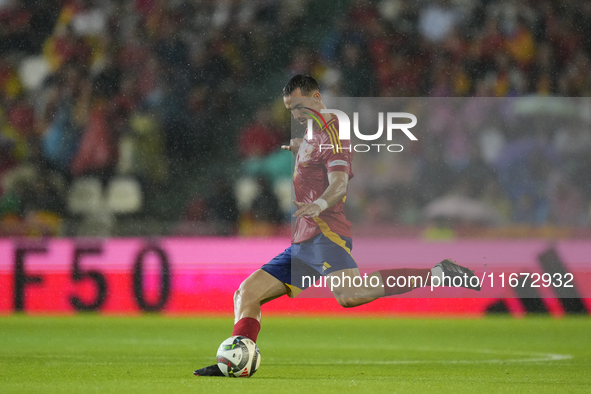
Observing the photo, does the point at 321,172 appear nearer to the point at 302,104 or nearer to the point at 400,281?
the point at 302,104

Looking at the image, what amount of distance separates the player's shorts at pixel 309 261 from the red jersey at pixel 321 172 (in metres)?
0.05

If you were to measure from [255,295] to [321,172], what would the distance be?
86 cm

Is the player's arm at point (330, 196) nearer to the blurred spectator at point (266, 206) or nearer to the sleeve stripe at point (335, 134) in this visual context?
the sleeve stripe at point (335, 134)

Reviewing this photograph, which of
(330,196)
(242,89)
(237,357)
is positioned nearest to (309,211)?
(330,196)

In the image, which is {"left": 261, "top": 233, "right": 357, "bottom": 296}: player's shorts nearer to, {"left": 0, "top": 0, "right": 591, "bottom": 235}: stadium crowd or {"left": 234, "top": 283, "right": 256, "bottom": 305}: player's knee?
{"left": 234, "top": 283, "right": 256, "bottom": 305}: player's knee

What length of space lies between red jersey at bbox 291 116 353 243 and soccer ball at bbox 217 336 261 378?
725 millimetres

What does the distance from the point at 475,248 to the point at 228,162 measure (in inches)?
138

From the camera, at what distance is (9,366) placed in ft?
19.9

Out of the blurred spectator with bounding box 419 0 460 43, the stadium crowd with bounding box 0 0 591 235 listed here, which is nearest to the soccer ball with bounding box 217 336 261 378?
the stadium crowd with bounding box 0 0 591 235

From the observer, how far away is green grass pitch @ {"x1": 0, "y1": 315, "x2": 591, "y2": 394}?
199 inches

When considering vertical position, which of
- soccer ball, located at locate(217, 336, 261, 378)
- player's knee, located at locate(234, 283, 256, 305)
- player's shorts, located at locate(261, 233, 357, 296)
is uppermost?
player's shorts, located at locate(261, 233, 357, 296)

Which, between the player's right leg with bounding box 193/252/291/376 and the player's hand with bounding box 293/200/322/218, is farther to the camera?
the player's hand with bounding box 293/200/322/218

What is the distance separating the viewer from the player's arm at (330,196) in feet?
17.7

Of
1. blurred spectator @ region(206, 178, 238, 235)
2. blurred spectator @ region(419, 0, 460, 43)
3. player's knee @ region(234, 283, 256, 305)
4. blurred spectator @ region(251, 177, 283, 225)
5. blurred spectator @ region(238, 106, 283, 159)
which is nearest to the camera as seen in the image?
player's knee @ region(234, 283, 256, 305)
